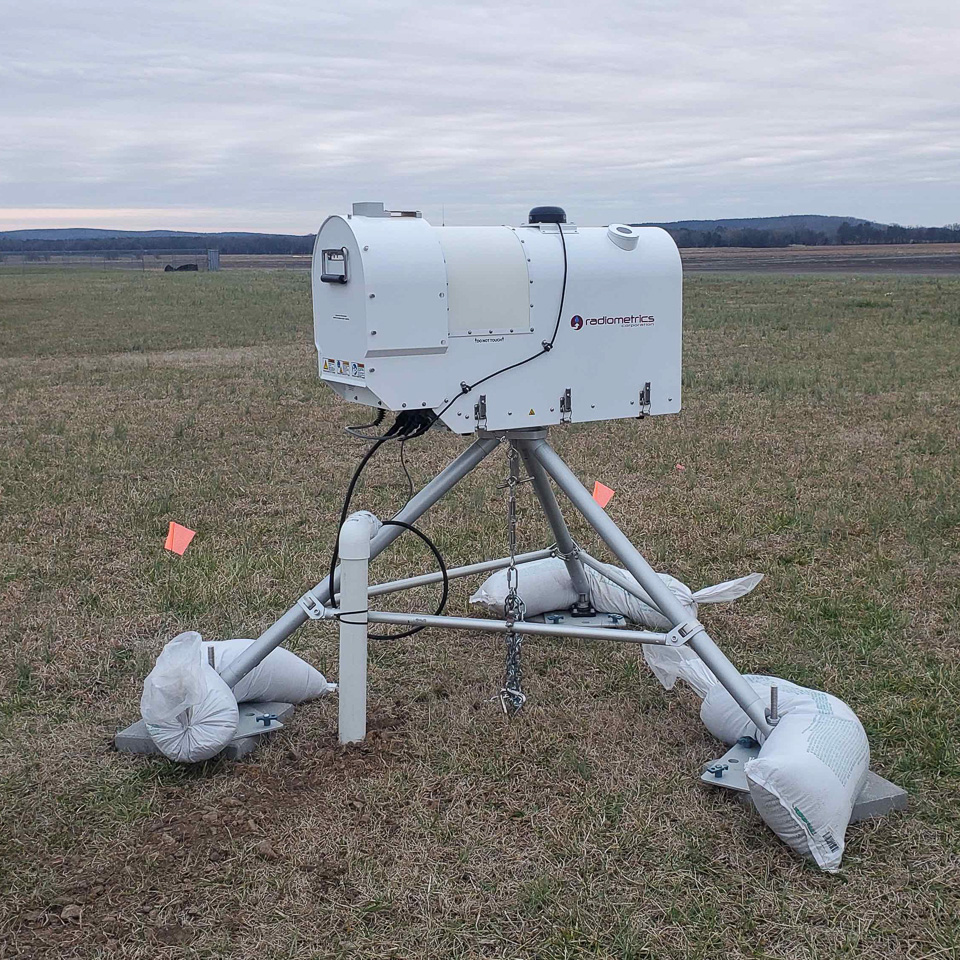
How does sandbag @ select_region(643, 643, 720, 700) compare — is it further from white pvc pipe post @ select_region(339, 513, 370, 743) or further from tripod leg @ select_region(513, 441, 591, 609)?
white pvc pipe post @ select_region(339, 513, 370, 743)

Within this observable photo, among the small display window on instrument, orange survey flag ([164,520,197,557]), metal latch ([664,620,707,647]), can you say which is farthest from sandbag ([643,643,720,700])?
orange survey flag ([164,520,197,557])

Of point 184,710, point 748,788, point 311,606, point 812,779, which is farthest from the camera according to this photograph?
point 311,606

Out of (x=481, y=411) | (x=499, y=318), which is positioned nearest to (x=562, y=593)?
(x=481, y=411)

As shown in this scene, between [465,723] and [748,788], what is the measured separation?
1.12 metres

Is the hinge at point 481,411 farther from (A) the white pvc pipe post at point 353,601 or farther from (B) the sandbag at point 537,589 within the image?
(B) the sandbag at point 537,589

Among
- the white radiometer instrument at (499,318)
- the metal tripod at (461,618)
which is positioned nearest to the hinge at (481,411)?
the white radiometer instrument at (499,318)

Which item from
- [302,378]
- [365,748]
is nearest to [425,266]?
[365,748]

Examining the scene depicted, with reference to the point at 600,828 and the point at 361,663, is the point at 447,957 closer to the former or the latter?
the point at 600,828

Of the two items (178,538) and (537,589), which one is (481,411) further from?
(178,538)

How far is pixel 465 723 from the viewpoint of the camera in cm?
403

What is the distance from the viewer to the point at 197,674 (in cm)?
368

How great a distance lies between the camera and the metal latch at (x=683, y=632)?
11.5 feet

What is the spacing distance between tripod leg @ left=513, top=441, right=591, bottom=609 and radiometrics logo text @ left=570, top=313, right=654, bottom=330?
0.49 m

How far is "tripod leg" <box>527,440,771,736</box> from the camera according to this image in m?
3.49
